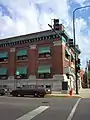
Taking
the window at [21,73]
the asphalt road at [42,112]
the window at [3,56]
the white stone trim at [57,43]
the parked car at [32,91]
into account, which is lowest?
the asphalt road at [42,112]

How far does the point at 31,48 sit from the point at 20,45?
9.84ft

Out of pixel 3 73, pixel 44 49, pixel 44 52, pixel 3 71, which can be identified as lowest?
pixel 3 73

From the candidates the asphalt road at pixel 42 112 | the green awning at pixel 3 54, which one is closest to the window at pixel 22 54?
the green awning at pixel 3 54

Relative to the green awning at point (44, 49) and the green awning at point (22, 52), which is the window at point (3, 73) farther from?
the green awning at point (44, 49)

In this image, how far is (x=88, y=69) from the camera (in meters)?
102

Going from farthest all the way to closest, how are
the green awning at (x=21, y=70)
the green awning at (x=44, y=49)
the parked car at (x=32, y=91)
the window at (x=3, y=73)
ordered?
1. the window at (x=3, y=73)
2. the green awning at (x=21, y=70)
3. the green awning at (x=44, y=49)
4. the parked car at (x=32, y=91)

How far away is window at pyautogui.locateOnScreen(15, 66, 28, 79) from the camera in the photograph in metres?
53.1

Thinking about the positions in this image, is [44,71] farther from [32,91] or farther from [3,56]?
[32,91]

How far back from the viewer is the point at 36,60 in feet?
171

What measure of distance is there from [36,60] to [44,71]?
2.94 metres

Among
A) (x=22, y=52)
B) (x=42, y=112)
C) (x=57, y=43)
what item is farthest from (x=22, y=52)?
(x=42, y=112)

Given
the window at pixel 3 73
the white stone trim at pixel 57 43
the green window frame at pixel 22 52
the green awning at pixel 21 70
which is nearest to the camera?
the white stone trim at pixel 57 43

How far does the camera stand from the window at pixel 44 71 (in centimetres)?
5031

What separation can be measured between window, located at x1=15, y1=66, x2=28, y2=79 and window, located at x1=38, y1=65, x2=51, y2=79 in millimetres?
2870
